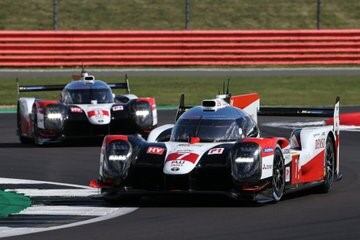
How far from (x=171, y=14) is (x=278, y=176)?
2966 centimetres

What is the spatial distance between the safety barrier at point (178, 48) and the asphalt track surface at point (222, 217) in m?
17.1

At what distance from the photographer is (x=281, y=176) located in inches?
617

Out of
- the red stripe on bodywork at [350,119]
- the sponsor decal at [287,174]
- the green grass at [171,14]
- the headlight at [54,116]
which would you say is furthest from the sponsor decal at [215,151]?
the green grass at [171,14]

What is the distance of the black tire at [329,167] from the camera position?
16.9 metres

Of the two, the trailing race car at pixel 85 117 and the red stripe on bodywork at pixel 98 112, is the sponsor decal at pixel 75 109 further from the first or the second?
the red stripe on bodywork at pixel 98 112

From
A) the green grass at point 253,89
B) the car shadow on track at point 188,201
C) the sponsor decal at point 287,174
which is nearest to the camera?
the car shadow on track at point 188,201

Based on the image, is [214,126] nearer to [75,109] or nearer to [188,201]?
[188,201]

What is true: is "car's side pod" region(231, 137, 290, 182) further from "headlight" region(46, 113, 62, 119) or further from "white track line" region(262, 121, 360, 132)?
"white track line" region(262, 121, 360, 132)

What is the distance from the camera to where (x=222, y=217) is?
46.7 feet

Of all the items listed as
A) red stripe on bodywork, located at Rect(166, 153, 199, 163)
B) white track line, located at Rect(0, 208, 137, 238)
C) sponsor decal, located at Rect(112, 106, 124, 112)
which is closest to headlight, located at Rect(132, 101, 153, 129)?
sponsor decal, located at Rect(112, 106, 124, 112)

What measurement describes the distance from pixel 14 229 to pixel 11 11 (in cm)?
3125

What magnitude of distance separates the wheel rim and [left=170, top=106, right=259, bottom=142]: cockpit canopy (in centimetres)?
79

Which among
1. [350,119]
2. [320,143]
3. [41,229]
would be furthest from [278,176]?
[350,119]

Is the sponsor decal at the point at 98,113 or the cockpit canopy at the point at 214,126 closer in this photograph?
the cockpit canopy at the point at 214,126
